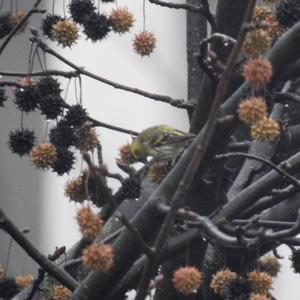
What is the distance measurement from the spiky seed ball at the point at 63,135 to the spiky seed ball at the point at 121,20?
0.93 feet

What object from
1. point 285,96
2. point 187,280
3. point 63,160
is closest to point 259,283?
point 187,280

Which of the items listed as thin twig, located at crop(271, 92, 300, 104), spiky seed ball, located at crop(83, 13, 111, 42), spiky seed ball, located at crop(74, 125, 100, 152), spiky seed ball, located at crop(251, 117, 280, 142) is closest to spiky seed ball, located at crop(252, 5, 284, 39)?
thin twig, located at crop(271, 92, 300, 104)

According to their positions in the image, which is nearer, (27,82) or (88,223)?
(88,223)

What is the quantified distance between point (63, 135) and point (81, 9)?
32 centimetres

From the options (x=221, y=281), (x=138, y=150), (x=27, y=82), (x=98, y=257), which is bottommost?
(x=98, y=257)

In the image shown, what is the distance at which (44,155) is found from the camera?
2391 millimetres

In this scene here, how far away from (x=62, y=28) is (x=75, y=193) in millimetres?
420

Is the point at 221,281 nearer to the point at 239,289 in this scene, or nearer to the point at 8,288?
the point at 239,289

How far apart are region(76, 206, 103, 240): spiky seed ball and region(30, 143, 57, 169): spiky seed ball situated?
0.57 metres

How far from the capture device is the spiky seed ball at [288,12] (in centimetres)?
219

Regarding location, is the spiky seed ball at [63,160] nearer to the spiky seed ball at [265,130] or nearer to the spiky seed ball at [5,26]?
the spiky seed ball at [5,26]

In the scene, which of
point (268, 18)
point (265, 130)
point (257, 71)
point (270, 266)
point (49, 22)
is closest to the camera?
point (257, 71)

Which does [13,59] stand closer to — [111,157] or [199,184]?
[111,157]

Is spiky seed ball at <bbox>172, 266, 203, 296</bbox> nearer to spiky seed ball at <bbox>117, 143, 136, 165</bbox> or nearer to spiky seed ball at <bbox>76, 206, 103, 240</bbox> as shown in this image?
spiky seed ball at <bbox>76, 206, 103, 240</bbox>
